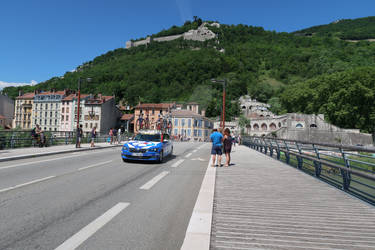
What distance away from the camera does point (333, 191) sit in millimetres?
6750

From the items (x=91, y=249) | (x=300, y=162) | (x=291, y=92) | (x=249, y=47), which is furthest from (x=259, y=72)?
(x=91, y=249)

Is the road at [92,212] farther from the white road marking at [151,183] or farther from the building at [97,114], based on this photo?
the building at [97,114]

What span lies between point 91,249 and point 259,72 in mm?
142518

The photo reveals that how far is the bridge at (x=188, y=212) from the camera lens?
352 centimetres

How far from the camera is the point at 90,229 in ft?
12.8

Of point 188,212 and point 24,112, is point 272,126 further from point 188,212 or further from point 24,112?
point 24,112

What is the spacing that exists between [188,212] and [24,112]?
112 metres

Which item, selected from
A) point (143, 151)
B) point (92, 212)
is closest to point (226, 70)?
point (143, 151)

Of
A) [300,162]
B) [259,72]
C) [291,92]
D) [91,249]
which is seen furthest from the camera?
[259,72]

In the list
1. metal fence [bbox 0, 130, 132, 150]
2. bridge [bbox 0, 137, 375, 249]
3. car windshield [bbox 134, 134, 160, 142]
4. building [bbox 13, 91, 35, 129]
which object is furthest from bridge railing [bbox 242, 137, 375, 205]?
building [bbox 13, 91, 35, 129]

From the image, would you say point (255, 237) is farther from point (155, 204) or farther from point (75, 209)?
point (75, 209)

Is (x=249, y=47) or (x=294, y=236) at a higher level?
(x=249, y=47)

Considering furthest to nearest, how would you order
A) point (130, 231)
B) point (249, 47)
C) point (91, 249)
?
point (249, 47)
point (130, 231)
point (91, 249)

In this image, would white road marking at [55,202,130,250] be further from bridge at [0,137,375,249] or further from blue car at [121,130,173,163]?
blue car at [121,130,173,163]
